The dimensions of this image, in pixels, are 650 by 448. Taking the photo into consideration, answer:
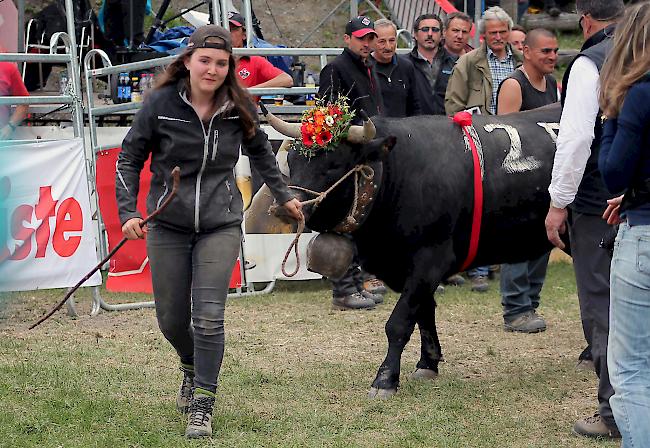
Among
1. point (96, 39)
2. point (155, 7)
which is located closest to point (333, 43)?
point (155, 7)

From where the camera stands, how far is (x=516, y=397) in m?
6.12

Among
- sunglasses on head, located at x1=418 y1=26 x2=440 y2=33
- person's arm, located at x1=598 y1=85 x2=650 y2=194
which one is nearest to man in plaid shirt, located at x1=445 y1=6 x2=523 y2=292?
sunglasses on head, located at x1=418 y1=26 x2=440 y2=33

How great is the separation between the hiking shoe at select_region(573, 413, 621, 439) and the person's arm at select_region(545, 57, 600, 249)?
3.79ft

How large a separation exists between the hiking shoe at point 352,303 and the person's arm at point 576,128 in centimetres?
394

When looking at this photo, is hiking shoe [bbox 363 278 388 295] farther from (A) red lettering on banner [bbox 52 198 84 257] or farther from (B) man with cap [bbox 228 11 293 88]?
(A) red lettering on banner [bbox 52 198 84 257]

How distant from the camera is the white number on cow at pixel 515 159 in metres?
6.41

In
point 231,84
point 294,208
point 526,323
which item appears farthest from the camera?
point 526,323

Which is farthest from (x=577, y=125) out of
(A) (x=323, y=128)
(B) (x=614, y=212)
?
(A) (x=323, y=128)

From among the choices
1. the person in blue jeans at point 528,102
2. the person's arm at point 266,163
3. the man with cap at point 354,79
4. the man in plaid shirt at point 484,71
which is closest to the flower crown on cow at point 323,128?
the person's arm at point 266,163

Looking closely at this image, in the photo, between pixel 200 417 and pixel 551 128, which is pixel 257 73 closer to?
pixel 551 128

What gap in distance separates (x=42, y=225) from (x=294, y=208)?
3196 mm

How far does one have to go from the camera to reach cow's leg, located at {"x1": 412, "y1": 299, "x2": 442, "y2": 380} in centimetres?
657

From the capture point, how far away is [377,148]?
6062 millimetres

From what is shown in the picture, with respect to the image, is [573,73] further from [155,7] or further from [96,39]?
[155,7]
